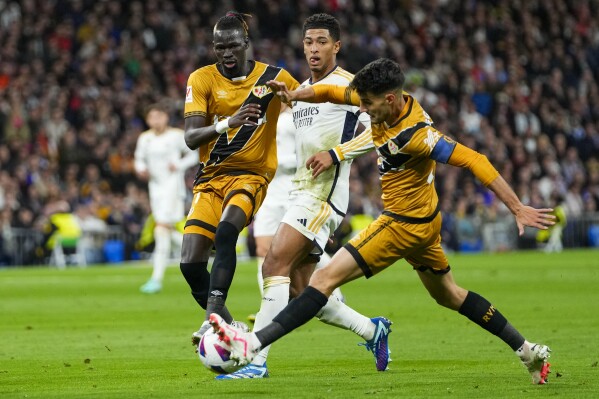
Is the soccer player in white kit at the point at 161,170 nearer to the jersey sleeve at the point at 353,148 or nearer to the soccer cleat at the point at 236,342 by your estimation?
the jersey sleeve at the point at 353,148

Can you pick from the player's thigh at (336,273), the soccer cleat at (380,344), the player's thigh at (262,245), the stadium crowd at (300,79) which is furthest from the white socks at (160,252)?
the player's thigh at (336,273)

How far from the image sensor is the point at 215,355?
7477 mm

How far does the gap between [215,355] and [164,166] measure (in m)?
11.1

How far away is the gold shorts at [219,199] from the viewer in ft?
29.8

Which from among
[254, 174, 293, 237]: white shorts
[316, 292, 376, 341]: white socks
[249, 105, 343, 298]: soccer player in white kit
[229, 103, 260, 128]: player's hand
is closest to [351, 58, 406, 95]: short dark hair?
[229, 103, 260, 128]: player's hand

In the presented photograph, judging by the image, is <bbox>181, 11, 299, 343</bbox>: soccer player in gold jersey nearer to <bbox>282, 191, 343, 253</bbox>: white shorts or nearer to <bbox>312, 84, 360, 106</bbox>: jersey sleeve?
<bbox>282, 191, 343, 253</bbox>: white shorts

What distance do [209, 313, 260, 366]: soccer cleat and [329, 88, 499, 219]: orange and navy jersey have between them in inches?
60.5

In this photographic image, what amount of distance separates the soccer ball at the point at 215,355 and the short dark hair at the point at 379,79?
6.07 feet

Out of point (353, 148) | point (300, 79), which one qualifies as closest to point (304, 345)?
point (353, 148)

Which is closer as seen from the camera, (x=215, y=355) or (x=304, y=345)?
(x=215, y=355)

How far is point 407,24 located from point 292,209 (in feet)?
93.5

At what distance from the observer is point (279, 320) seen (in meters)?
7.55

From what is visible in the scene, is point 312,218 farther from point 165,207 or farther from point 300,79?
point 300,79

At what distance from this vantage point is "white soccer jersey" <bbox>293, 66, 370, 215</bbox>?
9.23 metres
